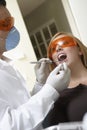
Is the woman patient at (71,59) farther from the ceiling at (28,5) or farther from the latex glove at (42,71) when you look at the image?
the ceiling at (28,5)

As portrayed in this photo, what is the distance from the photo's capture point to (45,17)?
4621 mm

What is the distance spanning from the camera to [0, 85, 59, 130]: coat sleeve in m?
1.12

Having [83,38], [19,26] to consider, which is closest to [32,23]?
[19,26]

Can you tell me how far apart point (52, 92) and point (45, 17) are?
3539 mm

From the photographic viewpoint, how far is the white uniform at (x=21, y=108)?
112cm

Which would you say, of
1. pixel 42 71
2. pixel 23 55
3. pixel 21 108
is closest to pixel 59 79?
pixel 21 108

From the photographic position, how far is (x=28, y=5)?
167 inches

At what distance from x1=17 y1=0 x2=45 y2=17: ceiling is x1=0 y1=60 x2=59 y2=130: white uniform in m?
2.86

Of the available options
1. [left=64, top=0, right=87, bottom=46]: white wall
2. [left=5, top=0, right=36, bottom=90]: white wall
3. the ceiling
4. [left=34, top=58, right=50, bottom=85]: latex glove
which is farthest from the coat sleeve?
the ceiling

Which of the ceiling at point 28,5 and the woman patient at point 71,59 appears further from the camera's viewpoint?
the ceiling at point 28,5

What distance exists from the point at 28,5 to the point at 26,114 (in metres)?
3.32

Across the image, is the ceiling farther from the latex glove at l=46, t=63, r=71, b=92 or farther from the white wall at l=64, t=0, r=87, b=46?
the latex glove at l=46, t=63, r=71, b=92

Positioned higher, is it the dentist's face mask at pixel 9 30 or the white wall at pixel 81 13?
the dentist's face mask at pixel 9 30

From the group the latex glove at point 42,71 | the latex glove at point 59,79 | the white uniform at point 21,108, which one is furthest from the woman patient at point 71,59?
the white uniform at point 21,108
